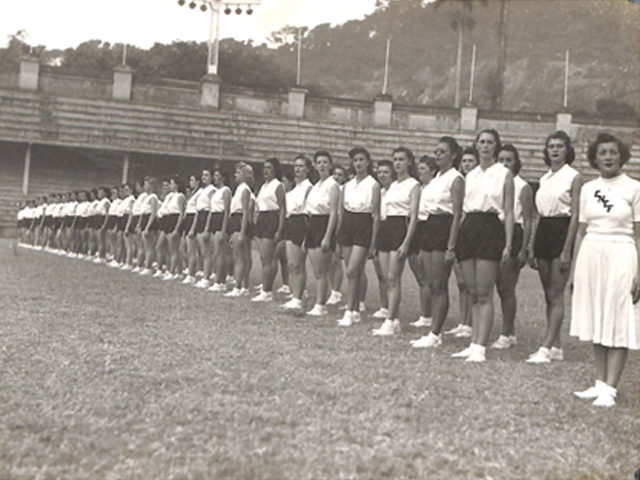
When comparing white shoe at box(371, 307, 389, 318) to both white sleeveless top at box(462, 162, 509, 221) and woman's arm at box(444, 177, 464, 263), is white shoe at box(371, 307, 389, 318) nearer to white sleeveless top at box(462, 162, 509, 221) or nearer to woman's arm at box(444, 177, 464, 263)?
woman's arm at box(444, 177, 464, 263)

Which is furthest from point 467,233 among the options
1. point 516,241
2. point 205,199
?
point 205,199

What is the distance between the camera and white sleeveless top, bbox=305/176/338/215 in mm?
8961

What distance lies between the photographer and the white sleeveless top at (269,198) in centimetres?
1038

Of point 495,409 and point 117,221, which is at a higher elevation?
point 117,221

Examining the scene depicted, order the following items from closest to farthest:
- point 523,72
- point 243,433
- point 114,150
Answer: point 243,433 < point 114,150 < point 523,72

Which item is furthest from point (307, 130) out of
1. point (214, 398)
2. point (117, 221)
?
point (214, 398)

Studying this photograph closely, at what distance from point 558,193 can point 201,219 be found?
7115 mm

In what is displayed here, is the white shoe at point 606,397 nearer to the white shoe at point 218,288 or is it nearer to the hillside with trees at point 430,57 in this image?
the white shoe at point 218,288

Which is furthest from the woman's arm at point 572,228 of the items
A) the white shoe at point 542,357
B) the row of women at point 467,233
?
the white shoe at point 542,357

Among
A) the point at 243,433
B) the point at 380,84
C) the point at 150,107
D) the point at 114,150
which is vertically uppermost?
the point at 380,84

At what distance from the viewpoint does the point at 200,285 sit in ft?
39.5

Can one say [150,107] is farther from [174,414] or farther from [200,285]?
[174,414]

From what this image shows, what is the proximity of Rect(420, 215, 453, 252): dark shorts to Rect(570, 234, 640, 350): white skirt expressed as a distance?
195 centimetres

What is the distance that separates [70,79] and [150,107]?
3.73m
